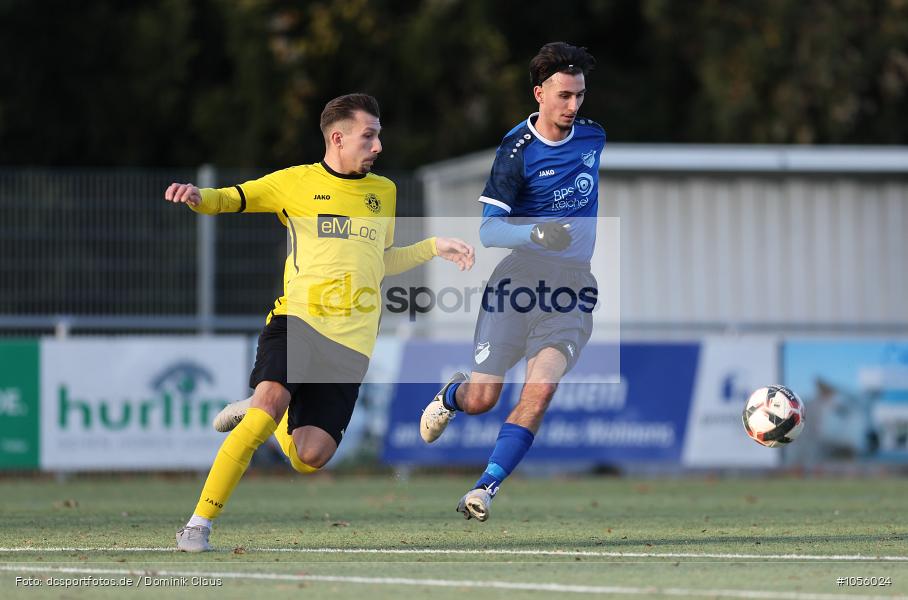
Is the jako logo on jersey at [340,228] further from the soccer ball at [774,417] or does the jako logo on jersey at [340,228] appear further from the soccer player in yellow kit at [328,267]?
the soccer ball at [774,417]

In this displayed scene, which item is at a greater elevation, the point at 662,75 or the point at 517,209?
the point at 662,75

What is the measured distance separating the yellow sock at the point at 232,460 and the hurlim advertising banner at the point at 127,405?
25.9 ft

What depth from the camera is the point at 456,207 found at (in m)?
18.7

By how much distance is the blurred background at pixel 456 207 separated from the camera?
16.0 m

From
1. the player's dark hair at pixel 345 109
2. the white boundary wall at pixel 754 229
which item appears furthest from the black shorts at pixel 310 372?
the white boundary wall at pixel 754 229

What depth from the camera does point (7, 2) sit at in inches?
882

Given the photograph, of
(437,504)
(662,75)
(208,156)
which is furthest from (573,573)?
(662,75)

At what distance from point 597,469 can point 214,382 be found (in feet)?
13.9

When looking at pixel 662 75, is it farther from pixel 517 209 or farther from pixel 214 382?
pixel 517 209

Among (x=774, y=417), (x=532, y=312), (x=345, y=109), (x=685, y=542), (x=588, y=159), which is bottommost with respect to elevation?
(x=685, y=542)

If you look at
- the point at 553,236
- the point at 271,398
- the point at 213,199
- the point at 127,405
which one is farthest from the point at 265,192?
the point at 127,405

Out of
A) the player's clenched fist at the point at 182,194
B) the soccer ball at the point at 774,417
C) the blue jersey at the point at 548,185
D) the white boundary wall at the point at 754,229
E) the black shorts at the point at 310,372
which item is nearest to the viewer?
the player's clenched fist at the point at 182,194

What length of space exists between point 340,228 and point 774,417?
327 centimetres

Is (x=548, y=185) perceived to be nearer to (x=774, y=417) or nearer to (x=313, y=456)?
(x=313, y=456)
